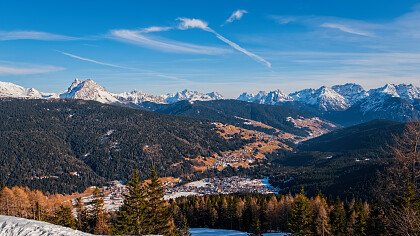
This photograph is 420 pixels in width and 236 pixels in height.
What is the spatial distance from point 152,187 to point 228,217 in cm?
7842

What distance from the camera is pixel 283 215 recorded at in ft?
380

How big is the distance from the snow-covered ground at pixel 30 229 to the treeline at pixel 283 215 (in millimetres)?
51820

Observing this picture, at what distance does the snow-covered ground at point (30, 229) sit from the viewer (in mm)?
20456

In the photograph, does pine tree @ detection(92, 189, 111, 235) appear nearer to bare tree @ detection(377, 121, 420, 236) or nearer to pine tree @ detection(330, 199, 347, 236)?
pine tree @ detection(330, 199, 347, 236)

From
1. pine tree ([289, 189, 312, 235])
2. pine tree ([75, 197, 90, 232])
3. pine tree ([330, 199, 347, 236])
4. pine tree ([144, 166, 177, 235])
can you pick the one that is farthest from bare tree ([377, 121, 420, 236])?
pine tree ([75, 197, 90, 232])

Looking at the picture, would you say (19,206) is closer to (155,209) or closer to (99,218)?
(99,218)

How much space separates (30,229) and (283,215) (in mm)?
103761

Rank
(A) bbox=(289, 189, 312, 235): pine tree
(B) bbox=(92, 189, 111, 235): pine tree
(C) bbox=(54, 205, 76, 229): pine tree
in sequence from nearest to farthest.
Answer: (A) bbox=(289, 189, 312, 235): pine tree < (B) bbox=(92, 189, 111, 235): pine tree < (C) bbox=(54, 205, 76, 229): pine tree

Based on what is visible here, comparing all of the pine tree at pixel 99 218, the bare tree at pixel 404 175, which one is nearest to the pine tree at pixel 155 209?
the pine tree at pixel 99 218

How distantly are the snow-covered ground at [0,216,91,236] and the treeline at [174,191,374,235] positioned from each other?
5182 centimetres

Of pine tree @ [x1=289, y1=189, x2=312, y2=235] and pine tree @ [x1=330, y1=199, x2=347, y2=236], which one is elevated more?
pine tree @ [x1=289, y1=189, x2=312, y2=235]

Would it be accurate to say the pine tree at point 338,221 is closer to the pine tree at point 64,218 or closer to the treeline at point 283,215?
the treeline at point 283,215

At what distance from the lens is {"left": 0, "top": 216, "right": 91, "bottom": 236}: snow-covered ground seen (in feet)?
67.1

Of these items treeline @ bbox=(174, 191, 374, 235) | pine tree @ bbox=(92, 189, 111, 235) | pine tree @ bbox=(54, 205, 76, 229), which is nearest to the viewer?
treeline @ bbox=(174, 191, 374, 235)
